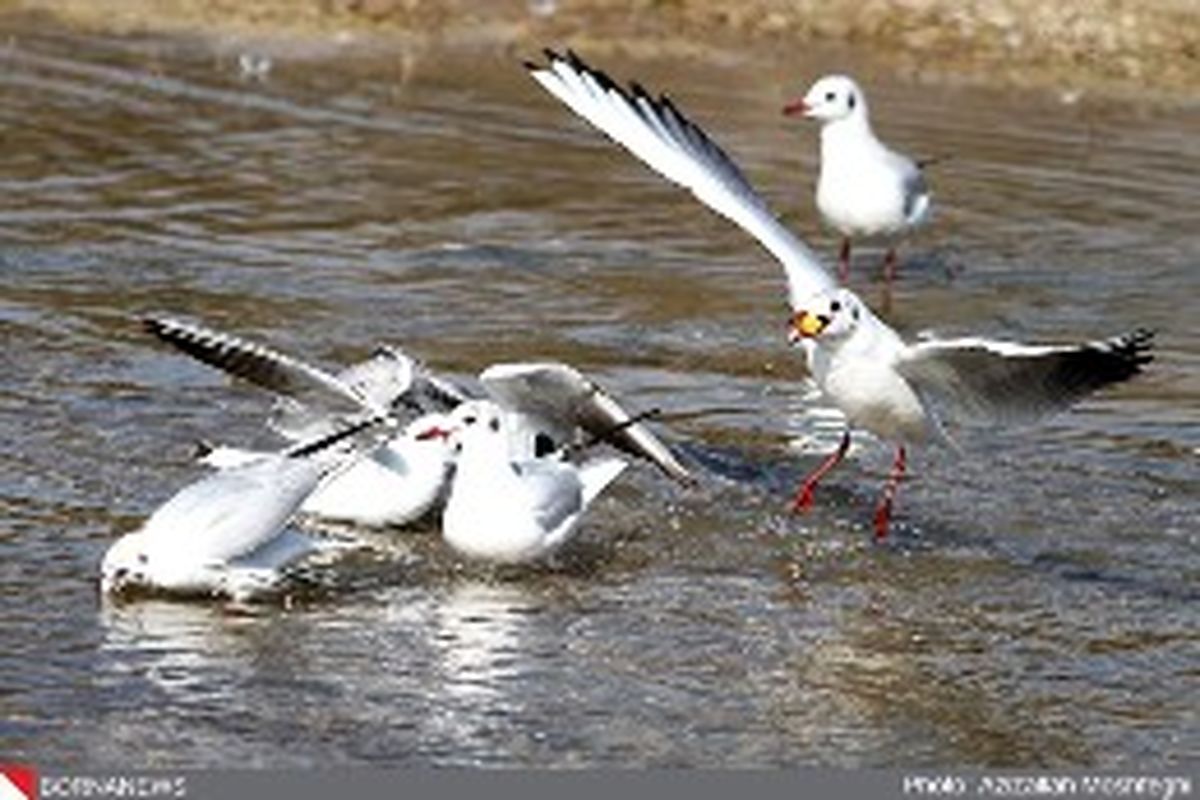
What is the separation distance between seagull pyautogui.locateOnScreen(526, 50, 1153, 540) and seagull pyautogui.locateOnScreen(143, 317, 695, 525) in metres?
0.54

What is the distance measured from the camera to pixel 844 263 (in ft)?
46.8

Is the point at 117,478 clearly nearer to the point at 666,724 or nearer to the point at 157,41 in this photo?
the point at 666,724

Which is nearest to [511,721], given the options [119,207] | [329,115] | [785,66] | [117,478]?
[117,478]

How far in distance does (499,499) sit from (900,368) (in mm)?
1291

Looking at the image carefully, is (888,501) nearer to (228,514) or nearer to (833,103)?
(228,514)

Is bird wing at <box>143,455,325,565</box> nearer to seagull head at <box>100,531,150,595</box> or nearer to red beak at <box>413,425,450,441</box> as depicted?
seagull head at <box>100,531,150,595</box>

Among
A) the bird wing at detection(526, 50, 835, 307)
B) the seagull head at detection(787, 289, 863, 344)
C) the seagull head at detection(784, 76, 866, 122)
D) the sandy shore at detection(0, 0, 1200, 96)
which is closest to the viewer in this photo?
the seagull head at detection(787, 289, 863, 344)

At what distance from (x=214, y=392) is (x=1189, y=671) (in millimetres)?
3820

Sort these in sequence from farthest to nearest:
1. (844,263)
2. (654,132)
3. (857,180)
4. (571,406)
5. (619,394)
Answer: (844,263)
(857,180)
(619,394)
(654,132)
(571,406)

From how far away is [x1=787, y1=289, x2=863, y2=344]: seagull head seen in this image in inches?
388

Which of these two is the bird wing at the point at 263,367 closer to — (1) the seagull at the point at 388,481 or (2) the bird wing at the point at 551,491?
(1) the seagull at the point at 388,481

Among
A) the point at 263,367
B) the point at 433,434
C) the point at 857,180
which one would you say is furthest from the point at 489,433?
the point at 857,180

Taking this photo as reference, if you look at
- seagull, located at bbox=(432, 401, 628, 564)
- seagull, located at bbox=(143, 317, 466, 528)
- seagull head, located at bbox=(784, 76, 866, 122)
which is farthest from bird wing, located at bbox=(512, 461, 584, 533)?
seagull head, located at bbox=(784, 76, 866, 122)

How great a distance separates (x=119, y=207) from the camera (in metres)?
14.5
